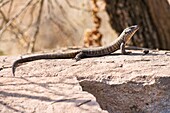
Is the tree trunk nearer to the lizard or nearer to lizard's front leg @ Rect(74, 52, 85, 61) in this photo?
the lizard

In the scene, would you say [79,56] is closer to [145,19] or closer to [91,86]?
[91,86]

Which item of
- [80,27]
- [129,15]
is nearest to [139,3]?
[129,15]

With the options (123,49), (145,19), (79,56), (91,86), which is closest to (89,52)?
(79,56)

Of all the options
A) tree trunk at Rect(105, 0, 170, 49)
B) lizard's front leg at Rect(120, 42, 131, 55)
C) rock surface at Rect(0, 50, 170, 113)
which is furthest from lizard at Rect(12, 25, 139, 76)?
tree trunk at Rect(105, 0, 170, 49)

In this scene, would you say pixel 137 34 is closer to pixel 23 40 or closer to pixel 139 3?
pixel 139 3

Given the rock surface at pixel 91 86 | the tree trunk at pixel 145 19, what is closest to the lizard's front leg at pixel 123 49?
the rock surface at pixel 91 86
